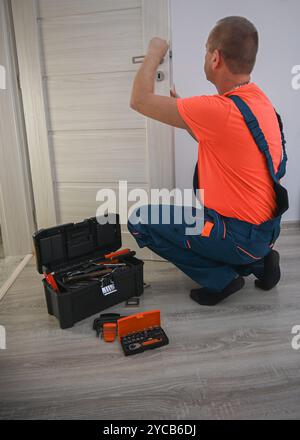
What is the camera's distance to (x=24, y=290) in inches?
81.0

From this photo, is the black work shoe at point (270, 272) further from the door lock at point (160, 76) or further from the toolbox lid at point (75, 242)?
the door lock at point (160, 76)

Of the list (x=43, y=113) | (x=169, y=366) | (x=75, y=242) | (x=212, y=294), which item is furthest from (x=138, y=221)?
(x=43, y=113)

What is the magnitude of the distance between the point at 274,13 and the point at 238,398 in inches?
93.4

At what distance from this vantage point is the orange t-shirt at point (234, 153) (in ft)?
4.81

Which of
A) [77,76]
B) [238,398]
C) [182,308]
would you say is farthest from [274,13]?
[238,398]

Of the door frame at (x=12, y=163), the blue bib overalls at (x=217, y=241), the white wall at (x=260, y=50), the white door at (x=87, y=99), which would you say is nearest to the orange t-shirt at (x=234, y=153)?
the blue bib overalls at (x=217, y=241)

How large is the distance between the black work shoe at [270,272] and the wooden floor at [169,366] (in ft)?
0.17

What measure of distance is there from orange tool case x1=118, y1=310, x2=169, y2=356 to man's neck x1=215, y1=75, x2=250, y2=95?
1039 mm

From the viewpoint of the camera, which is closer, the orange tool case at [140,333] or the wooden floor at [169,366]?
the wooden floor at [169,366]

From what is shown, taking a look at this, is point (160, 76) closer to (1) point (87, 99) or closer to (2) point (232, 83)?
(1) point (87, 99)

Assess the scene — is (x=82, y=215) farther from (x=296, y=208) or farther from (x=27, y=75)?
(x=296, y=208)

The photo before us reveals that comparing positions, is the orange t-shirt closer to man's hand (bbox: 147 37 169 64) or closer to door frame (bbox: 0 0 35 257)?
man's hand (bbox: 147 37 169 64)

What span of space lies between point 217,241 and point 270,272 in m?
0.44

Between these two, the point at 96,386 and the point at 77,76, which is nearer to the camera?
the point at 96,386
